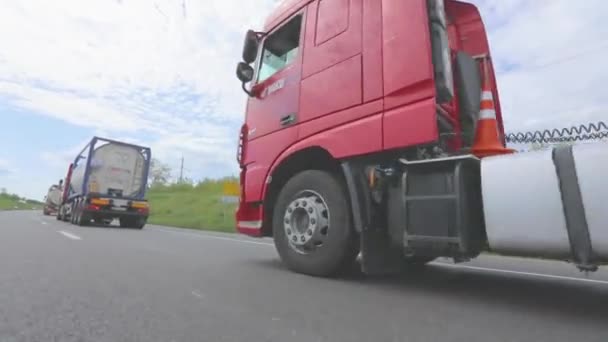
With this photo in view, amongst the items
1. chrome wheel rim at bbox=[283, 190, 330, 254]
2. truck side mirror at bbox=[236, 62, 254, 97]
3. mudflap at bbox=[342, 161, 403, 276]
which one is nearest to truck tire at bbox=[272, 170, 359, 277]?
chrome wheel rim at bbox=[283, 190, 330, 254]

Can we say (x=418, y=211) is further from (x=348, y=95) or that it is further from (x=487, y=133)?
(x=348, y=95)

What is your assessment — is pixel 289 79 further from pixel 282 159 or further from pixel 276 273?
pixel 276 273

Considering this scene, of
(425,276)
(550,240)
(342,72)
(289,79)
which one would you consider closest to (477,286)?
(425,276)

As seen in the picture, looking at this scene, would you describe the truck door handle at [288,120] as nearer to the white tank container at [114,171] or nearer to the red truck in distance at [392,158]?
the red truck in distance at [392,158]

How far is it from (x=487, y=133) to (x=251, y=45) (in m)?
2.91

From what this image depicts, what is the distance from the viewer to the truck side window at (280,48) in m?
4.46

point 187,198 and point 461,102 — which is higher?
point 187,198

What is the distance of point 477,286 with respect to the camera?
3701 mm

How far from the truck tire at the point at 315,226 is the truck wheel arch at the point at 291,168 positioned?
0.18m

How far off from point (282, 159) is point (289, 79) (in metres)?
0.84

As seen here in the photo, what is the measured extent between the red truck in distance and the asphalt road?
1.17ft

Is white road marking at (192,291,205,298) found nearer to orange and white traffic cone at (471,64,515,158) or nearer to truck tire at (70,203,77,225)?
orange and white traffic cone at (471,64,515,158)

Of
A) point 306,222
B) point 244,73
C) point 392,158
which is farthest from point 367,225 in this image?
point 244,73

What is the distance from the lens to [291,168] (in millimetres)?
4387
